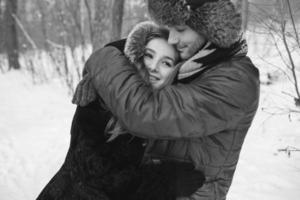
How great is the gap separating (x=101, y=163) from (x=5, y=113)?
6.15 metres

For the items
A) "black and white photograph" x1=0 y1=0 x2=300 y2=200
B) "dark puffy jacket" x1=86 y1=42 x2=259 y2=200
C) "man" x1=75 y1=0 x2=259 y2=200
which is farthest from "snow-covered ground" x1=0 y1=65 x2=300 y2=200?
"dark puffy jacket" x1=86 y1=42 x2=259 y2=200

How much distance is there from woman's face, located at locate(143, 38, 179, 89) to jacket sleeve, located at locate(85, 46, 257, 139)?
370mm

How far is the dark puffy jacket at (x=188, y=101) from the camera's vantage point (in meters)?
1.18

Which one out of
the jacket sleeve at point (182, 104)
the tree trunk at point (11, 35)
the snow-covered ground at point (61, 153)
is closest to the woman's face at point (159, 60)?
the jacket sleeve at point (182, 104)

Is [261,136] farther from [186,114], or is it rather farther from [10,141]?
[186,114]

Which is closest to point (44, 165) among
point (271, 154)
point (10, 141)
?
point (10, 141)

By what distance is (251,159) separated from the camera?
4449 millimetres

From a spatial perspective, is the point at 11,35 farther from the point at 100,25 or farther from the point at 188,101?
the point at 188,101

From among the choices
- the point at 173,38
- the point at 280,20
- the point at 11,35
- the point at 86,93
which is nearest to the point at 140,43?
the point at 173,38

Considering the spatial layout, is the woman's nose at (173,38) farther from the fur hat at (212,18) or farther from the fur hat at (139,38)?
the fur hat at (139,38)

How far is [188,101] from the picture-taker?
1.19m

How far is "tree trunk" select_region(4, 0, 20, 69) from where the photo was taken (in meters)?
12.4

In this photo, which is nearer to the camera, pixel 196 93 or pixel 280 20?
pixel 196 93

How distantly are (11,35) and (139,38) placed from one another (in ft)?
41.4
